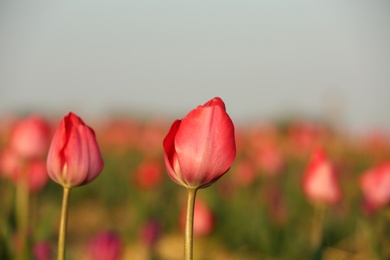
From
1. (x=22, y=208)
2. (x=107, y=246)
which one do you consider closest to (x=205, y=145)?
(x=107, y=246)

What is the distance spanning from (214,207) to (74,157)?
2686 millimetres

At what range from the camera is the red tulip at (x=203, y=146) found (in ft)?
2.89

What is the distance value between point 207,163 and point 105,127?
7.33 metres

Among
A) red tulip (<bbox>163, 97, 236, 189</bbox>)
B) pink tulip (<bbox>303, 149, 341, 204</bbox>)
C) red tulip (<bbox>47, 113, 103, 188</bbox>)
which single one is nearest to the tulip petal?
red tulip (<bbox>163, 97, 236, 189</bbox>)

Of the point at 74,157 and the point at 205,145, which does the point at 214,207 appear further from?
the point at 205,145

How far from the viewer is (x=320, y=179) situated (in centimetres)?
182

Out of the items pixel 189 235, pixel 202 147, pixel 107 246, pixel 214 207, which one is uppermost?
pixel 202 147

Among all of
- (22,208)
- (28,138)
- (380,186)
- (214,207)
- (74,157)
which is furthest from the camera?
(214,207)

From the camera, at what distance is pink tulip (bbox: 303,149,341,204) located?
1799mm

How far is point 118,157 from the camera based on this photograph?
6520 mm

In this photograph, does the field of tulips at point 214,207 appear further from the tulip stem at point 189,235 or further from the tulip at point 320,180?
the tulip stem at point 189,235

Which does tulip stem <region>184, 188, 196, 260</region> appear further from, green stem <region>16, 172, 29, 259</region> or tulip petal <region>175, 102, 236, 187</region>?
green stem <region>16, 172, 29, 259</region>

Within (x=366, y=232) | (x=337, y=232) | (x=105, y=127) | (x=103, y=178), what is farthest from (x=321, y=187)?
(x=105, y=127)

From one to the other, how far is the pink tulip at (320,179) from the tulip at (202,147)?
3.09ft
